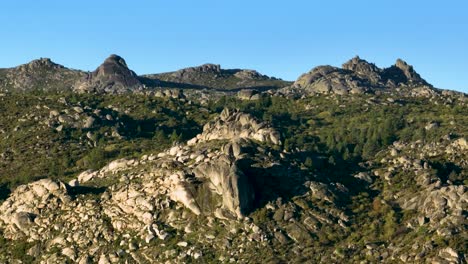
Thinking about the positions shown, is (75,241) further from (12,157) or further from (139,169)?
(12,157)

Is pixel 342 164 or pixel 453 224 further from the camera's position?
pixel 342 164

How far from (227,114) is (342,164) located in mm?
29056

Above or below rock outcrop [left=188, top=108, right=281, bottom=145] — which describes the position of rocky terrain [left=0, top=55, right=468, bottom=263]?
below

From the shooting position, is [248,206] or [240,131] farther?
[240,131]

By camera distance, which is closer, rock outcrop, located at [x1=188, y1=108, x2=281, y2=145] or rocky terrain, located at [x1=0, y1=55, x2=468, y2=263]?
rocky terrain, located at [x1=0, y1=55, x2=468, y2=263]

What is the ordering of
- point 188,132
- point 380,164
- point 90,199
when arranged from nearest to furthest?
point 90,199
point 380,164
point 188,132

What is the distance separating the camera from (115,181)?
137750mm

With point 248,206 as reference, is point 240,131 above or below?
above

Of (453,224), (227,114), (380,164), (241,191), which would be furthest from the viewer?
(227,114)

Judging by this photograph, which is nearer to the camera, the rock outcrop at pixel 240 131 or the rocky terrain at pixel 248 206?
the rocky terrain at pixel 248 206

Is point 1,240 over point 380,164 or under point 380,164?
under

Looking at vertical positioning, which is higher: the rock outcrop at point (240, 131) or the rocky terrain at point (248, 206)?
the rock outcrop at point (240, 131)

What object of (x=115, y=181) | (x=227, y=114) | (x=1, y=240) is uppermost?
(x=227, y=114)

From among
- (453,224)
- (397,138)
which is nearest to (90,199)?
(453,224)
